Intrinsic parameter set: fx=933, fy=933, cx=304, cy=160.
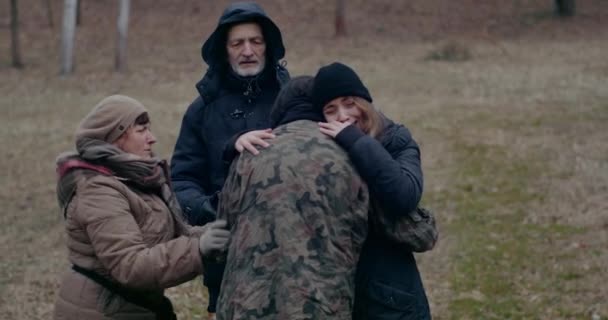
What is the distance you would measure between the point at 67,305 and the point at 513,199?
7660 millimetres

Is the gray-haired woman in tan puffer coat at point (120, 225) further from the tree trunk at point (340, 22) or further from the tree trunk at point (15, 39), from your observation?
the tree trunk at point (340, 22)

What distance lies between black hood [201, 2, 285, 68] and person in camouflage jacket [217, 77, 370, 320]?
1318 mm

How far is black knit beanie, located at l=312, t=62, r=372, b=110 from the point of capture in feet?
Result: 11.1

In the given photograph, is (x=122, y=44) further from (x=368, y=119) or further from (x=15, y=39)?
(x=368, y=119)

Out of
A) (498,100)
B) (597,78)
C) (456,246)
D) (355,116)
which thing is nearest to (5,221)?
(456,246)

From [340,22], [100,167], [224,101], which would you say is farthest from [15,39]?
[100,167]

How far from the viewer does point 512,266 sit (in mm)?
8297

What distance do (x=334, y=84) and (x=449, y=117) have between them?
1360cm

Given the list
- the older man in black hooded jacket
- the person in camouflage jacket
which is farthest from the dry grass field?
the person in camouflage jacket

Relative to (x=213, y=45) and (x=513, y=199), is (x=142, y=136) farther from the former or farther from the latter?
(x=513, y=199)

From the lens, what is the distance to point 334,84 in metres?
3.37

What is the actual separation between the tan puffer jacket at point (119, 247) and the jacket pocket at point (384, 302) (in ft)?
2.21

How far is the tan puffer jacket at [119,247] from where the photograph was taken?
11.6 feet

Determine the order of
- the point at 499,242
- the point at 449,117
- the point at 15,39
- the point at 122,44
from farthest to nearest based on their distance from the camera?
the point at 15,39, the point at 122,44, the point at 449,117, the point at 499,242
